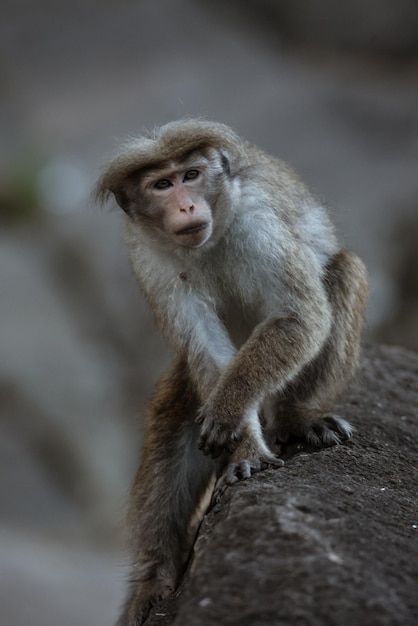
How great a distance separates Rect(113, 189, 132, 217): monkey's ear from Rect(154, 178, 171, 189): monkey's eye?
0.84 feet

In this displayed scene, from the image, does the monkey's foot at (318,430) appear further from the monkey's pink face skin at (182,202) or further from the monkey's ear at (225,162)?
the monkey's ear at (225,162)

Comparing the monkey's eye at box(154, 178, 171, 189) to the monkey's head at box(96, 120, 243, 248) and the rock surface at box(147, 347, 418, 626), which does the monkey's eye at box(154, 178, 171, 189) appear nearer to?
the monkey's head at box(96, 120, 243, 248)

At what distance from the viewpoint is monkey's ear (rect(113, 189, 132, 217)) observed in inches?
234

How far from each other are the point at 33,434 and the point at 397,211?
22.5 feet

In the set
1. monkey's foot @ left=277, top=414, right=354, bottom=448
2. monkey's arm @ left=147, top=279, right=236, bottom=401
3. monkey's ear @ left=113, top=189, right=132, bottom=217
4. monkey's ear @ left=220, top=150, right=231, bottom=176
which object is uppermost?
monkey's ear @ left=220, top=150, right=231, bottom=176

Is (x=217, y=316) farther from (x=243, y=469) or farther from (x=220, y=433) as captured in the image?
(x=243, y=469)

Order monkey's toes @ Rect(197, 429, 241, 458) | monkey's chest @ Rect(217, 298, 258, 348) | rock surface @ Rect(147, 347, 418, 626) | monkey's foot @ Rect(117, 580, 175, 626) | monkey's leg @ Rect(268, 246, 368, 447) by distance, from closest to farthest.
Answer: rock surface @ Rect(147, 347, 418, 626)
monkey's toes @ Rect(197, 429, 241, 458)
monkey's foot @ Rect(117, 580, 175, 626)
monkey's chest @ Rect(217, 298, 258, 348)
monkey's leg @ Rect(268, 246, 368, 447)

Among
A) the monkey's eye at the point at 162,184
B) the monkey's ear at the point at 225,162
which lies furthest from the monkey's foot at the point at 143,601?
the monkey's ear at the point at 225,162

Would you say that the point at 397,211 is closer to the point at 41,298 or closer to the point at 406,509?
the point at 41,298

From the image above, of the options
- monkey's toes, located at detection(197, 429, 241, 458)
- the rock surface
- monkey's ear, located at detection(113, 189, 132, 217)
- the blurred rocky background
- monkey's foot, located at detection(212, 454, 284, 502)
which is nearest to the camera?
the rock surface

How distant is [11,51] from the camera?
19500 millimetres

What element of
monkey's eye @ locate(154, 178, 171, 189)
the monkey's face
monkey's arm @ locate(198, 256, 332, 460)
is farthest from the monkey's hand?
monkey's eye @ locate(154, 178, 171, 189)

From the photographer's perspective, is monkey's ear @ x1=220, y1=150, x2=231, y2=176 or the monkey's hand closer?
the monkey's hand

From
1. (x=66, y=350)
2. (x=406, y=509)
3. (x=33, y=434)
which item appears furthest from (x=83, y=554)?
(x=406, y=509)
